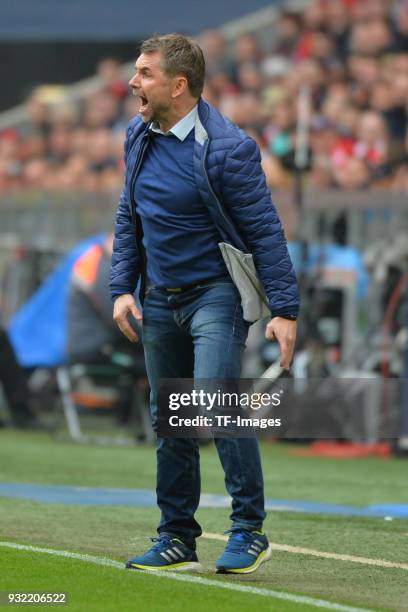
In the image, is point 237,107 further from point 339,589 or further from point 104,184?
point 339,589

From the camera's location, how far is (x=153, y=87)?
5.96 metres

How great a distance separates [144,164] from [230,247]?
0.50 metres

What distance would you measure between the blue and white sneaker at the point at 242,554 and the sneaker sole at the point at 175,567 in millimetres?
134

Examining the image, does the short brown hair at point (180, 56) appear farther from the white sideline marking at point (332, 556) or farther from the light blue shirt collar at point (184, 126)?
the white sideline marking at point (332, 556)

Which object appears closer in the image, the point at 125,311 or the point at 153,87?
the point at 153,87

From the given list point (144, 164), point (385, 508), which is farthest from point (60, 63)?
point (144, 164)

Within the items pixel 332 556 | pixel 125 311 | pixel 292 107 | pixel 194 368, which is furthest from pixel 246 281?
pixel 292 107

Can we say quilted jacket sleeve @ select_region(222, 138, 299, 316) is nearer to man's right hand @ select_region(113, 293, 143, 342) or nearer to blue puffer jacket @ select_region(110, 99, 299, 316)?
blue puffer jacket @ select_region(110, 99, 299, 316)

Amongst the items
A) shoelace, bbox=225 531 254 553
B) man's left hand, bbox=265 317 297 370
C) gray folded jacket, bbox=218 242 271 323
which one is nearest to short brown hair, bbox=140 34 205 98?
gray folded jacket, bbox=218 242 271 323

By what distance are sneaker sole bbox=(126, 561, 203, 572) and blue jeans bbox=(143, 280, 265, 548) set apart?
82 millimetres

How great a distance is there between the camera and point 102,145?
2011cm

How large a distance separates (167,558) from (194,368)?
0.74 meters

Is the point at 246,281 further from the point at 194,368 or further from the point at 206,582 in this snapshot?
the point at 206,582

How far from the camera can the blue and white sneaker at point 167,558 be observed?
19.8 ft
